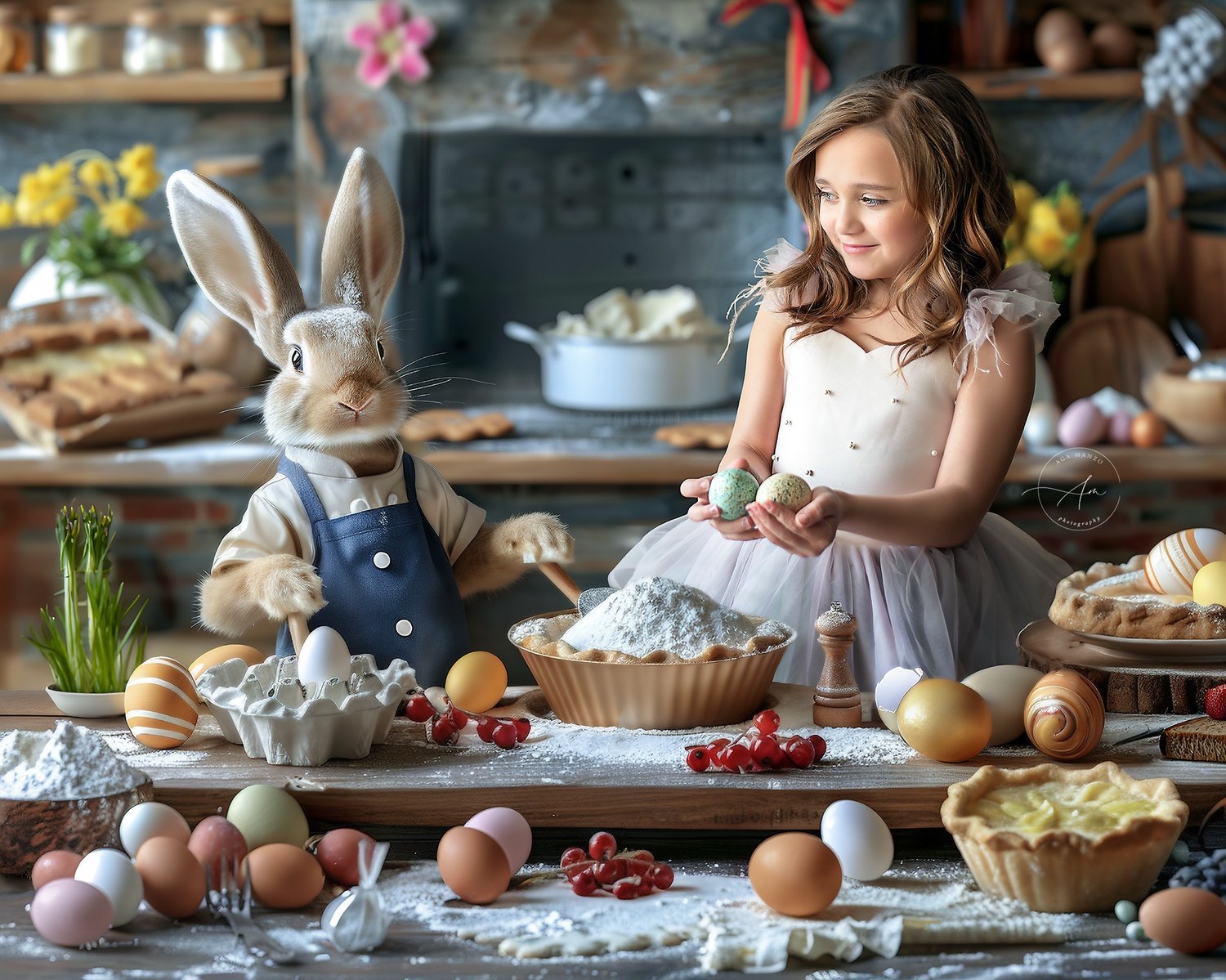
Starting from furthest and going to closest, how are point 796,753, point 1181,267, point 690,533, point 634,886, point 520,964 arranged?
point 1181,267, point 690,533, point 796,753, point 634,886, point 520,964

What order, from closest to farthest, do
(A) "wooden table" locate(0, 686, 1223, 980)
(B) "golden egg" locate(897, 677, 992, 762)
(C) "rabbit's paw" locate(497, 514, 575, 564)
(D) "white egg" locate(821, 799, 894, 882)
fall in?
(A) "wooden table" locate(0, 686, 1223, 980) < (D) "white egg" locate(821, 799, 894, 882) < (B) "golden egg" locate(897, 677, 992, 762) < (C) "rabbit's paw" locate(497, 514, 575, 564)

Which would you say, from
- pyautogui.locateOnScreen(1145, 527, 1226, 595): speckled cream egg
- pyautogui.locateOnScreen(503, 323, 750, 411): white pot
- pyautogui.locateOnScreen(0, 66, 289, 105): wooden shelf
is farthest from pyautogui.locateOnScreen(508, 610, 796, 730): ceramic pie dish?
pyautogui.locateOnScreen(0, 66, 289, 105): wooden shelf

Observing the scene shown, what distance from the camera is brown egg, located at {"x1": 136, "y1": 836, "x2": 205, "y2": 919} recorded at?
100 centimetres

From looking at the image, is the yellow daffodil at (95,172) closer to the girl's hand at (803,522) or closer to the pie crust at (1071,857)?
the girl's hand at (803,522)

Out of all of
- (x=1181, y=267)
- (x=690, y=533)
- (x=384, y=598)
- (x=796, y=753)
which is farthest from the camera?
(x=1181, y=267)

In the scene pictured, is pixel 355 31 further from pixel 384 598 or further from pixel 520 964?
pixel 520 964

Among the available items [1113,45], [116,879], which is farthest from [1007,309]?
[1113,45]

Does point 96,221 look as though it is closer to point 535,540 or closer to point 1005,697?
point 535,540

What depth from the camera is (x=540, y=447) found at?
291 centimetres

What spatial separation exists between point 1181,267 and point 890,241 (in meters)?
1.99

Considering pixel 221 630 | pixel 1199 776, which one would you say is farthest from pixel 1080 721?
pixel 221 630

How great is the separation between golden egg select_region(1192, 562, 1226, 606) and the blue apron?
757 millimetres

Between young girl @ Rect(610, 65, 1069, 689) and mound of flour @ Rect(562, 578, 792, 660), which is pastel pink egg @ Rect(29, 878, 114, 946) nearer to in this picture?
mound of flour @ Rect(562, 578, 792, 660)

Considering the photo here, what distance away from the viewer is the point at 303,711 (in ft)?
3.81
